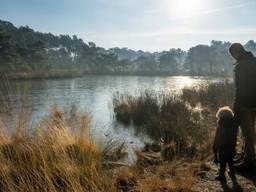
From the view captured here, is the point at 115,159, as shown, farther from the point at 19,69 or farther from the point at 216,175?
the point at 19,69

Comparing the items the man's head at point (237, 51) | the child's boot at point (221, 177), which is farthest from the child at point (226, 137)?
the man's head at point (237, 51)

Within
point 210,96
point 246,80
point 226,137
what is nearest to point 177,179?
point 226,137

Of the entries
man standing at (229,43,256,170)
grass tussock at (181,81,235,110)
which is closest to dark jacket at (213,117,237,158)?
man standing at (229,43,256,170)

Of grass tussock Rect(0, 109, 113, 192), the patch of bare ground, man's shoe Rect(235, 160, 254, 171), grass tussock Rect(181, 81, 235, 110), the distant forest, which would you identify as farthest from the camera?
the distant forest

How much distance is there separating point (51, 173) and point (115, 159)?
6.94 feet

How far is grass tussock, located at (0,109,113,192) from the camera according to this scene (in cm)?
390

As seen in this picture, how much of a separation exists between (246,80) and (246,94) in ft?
0.62

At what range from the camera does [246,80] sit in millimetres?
4758

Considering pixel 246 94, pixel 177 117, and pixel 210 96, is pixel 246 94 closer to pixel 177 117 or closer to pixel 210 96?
pixel 177 117

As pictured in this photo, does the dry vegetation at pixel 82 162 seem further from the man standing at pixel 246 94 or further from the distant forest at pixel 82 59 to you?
the distant forest at pixel 82 59

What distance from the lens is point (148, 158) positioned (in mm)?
6184

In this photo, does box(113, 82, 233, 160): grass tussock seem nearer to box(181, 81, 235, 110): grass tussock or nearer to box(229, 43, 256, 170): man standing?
box(181, 81, 235, 110): grass tussock

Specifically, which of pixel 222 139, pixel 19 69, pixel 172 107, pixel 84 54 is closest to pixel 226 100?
pixel 172 107

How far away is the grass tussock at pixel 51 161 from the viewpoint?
390 centimetres
